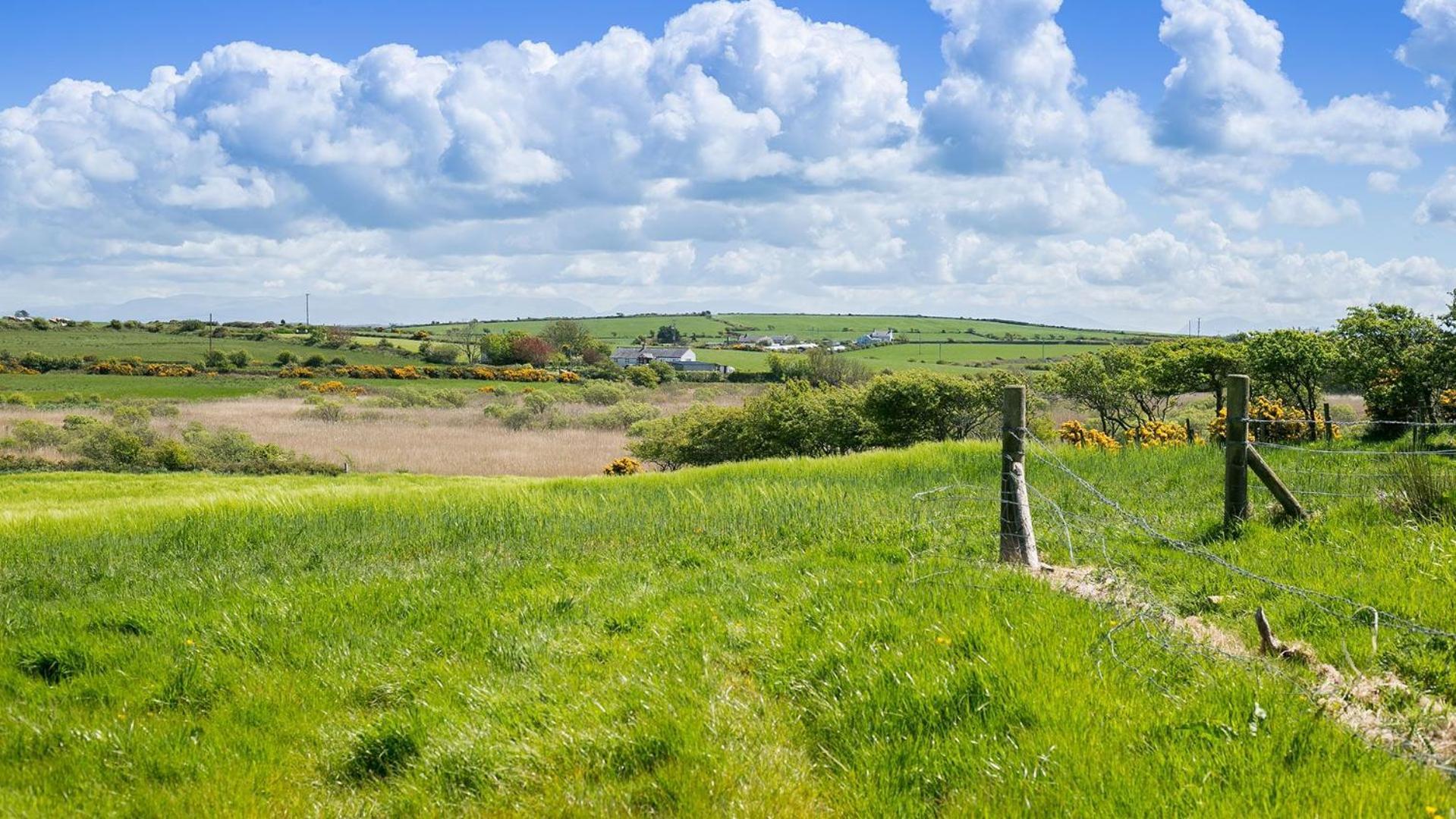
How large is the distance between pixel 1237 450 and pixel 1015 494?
9.74 ft

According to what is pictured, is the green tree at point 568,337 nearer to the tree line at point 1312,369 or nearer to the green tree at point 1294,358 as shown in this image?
the tree line at point 1312,369

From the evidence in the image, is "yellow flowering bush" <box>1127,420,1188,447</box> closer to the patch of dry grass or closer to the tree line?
the tree line

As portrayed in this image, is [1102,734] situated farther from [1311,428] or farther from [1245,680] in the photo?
[1311,428]

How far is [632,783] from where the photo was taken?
4734mm

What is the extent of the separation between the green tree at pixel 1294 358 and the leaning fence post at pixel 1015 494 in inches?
758

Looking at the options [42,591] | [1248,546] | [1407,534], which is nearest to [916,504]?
[1248,546]

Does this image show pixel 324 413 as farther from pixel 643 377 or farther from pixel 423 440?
pixel 643 377

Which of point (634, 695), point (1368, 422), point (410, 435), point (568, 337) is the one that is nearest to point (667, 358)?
point (568, 337)

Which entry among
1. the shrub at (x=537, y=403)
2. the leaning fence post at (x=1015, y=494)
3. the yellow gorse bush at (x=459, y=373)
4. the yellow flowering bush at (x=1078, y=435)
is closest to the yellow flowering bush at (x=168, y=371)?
the yellow gorse bush at (x=459, y=373)

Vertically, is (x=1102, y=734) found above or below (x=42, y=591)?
above

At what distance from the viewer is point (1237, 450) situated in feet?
32.1

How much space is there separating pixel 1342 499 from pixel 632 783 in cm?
1013

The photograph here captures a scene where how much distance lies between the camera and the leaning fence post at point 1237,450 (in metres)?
9.77

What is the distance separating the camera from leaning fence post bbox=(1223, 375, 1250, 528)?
9.77 metres
